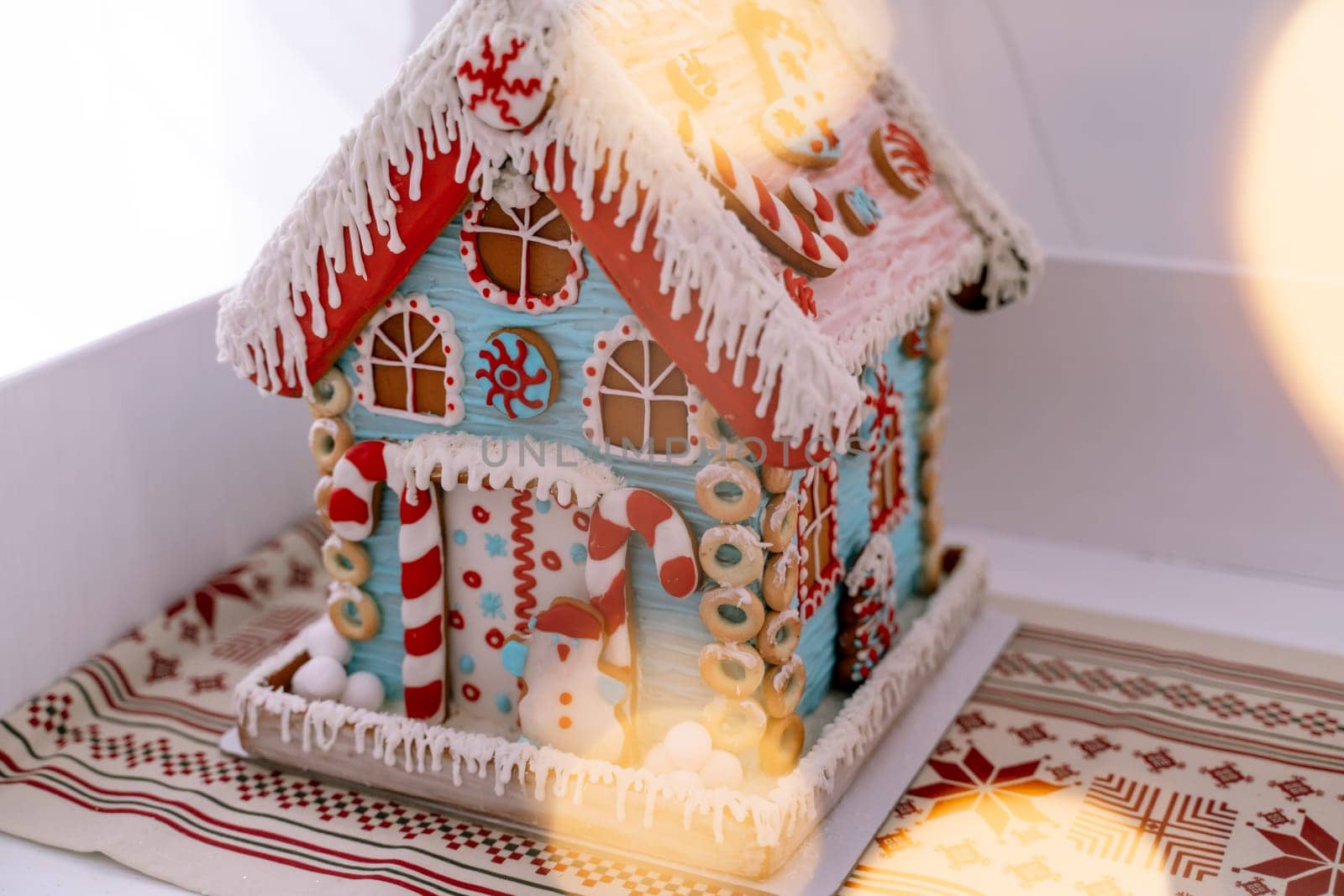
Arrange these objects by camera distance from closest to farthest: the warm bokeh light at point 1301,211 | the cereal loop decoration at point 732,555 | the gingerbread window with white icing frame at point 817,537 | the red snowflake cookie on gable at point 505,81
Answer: the red snowflake cookie on gable at point 505,81 < the cereal loop decoration at point 732,555 < the gingerbread window with white icing frame at point 817,537 < the warm bokeh light at point 1301,211

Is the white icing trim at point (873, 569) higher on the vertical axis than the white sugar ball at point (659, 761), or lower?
higher

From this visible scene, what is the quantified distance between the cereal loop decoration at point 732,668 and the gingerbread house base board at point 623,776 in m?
0.10

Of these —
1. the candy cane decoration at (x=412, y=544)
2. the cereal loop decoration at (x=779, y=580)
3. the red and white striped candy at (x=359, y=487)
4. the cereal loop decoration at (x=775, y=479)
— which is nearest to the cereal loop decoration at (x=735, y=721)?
the cereal loop decoration at (x=779, y=580)

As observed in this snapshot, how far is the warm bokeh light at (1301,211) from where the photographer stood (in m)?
2.04

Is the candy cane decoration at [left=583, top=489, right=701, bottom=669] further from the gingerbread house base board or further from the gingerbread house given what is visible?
the gingerbread house base board

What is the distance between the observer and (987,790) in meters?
1.65

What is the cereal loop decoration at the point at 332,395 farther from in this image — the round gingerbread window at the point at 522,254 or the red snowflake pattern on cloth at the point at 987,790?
the red snowflake pattern on cloth at the point at 987,790

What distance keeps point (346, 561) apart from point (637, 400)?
43 centimetres

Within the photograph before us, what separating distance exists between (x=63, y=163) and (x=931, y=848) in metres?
1.49

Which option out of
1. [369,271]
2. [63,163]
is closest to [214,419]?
[63,163]

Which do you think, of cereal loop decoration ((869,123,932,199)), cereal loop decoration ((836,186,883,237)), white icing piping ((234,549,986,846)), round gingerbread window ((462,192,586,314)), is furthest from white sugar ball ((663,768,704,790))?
cereal loop decoration ((869,123,932,199))

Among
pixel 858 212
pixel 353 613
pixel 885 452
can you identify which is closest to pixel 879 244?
pixel 858 212

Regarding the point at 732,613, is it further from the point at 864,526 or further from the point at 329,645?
the point at 329,645

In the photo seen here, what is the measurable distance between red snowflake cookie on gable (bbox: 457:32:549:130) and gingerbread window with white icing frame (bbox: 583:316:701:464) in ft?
0.73
